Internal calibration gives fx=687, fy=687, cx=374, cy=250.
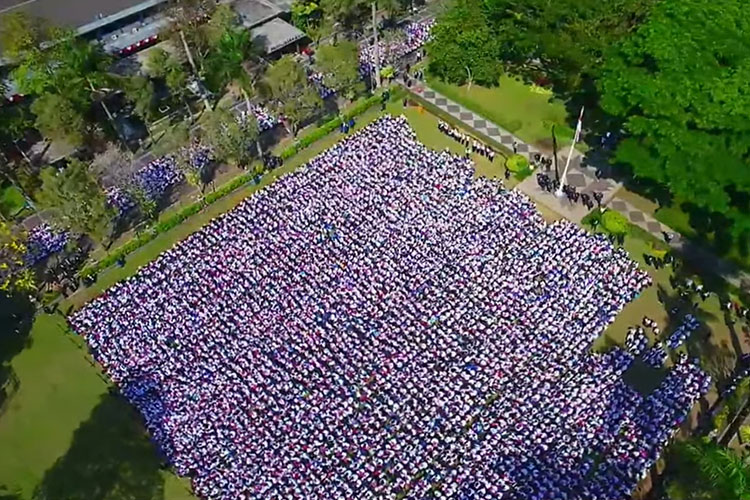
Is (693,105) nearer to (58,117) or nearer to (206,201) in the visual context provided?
(206,201)

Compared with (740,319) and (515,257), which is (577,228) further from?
(740,319)

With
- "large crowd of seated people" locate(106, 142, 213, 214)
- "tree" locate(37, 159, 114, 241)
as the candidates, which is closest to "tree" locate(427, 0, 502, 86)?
"large crowd of seated people" locate(106, 142, 213, 214)

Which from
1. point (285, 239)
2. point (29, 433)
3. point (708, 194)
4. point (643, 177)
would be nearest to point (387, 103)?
point (285, 239)

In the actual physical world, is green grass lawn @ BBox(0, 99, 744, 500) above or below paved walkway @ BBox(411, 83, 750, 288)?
below

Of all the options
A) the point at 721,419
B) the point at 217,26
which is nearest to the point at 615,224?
the point at 721,419

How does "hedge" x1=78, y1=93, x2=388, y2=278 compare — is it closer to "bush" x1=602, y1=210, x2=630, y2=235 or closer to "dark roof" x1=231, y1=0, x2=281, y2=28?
"dark roof" x1=231, y1=0, x2=281, y2=28
